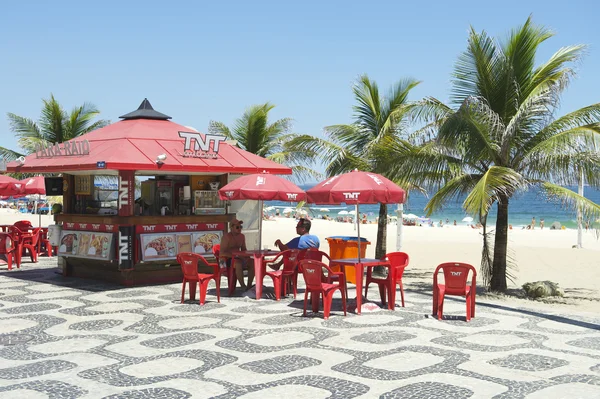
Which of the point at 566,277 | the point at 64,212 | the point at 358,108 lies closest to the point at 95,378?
the point at 64,212

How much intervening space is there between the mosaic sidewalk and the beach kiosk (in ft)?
6.31

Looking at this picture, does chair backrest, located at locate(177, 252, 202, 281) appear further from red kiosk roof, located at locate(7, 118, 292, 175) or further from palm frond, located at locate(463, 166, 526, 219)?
palm frond, located at locate(463, 166, 526, 219)

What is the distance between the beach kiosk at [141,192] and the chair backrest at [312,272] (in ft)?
13.4

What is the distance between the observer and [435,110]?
518 inches

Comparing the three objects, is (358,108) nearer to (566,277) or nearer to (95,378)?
(566,277)

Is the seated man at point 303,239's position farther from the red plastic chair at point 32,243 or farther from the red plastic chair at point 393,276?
the red plastic chair at point 32,243

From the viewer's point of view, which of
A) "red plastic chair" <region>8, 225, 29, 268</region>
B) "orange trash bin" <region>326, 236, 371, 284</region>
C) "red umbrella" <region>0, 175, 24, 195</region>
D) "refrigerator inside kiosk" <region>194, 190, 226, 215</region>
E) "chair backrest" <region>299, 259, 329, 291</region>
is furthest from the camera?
"red umbrella" <region>0, 175, 24, 195</region>

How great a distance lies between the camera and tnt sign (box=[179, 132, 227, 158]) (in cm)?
1312

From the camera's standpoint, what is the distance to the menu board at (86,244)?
42.1ft

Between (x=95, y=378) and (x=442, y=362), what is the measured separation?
3401mm

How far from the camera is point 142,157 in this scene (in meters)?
12.4

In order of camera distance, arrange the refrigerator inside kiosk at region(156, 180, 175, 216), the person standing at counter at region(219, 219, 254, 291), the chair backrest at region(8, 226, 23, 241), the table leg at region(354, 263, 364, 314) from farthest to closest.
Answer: the chair backrest at region(8, 226, 23, 241), the refrigerator inside kiosk at region(156, 180, 175, 216), the person standing at counter at region(219, 219, 254, 291), the table leg at region(354, 263, 364, 314)

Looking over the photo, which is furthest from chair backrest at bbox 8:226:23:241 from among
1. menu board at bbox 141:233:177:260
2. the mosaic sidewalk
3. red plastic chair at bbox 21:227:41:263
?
the mosaic sidewalk

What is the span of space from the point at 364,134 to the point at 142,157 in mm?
6267
